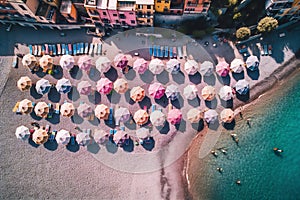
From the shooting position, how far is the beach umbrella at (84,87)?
4941 cm

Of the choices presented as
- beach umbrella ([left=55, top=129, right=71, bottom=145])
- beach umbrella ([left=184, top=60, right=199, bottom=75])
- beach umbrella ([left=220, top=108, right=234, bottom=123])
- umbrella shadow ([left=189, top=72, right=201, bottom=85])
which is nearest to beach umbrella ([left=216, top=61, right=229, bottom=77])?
umbrella shadow ([left=189, top=72, right=201, bottom=85])

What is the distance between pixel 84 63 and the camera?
50188 millimetres

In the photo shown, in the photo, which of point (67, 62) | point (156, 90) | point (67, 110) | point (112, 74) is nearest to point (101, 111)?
point (67, 110)

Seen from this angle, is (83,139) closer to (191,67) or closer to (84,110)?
(84,110)

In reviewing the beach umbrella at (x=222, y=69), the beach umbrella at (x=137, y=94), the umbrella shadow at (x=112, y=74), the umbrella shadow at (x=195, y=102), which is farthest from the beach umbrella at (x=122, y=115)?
the beach umbrella at (x=222, y=69)

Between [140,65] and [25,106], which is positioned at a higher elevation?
[140,65]

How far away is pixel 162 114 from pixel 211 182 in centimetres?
1581

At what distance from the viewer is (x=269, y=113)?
49875 millimetres

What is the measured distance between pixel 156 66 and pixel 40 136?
84.3ft

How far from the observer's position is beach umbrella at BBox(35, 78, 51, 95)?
49.4 meters

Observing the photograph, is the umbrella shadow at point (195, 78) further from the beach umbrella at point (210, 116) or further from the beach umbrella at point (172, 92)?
the beach umbrella at point (210, 116)

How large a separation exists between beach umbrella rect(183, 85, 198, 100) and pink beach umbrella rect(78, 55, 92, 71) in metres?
19.7

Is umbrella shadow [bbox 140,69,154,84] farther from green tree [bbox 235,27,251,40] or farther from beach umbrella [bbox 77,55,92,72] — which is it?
green tree [bbox 235,27,251,40]

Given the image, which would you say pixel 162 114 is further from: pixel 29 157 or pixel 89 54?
pixel 29 157
